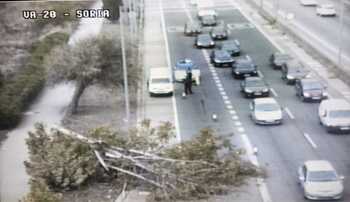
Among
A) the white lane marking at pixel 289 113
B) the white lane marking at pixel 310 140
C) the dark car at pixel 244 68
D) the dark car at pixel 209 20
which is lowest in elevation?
the white lane marking at pixel 289 113

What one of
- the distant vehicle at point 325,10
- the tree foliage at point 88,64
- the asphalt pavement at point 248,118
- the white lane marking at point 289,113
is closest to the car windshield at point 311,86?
the asphalt pavement at point 248,118

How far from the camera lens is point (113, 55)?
11977 mm

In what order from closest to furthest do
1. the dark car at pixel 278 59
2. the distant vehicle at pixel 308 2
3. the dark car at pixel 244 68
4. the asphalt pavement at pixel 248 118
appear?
the asphalt pavement at pixel 248 118 → the dark car at pixel 244 68 → the dark car at pixel 278 59 → the distant vehicle at pixel 308 2

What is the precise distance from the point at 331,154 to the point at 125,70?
2745mm

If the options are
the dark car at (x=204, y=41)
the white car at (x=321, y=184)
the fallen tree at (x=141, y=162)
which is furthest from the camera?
the dark car at (x=204, y=41)

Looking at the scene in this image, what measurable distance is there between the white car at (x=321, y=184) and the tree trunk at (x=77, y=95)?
10.0 ft

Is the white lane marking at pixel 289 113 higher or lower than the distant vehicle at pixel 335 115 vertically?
lower

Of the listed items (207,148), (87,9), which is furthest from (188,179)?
(87,9)

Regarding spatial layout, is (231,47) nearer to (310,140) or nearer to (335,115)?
(335,115)

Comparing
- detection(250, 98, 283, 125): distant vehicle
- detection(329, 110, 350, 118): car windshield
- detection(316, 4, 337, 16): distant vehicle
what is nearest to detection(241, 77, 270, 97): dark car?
detection(250, 98, 283, 125): distant vehicle

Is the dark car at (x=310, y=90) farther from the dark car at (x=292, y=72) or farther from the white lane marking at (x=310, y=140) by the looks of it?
the white lane marking at (x=310, y=140)

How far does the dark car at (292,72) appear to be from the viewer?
41.0 ft

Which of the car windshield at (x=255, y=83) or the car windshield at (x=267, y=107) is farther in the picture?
the car windshield at (x=255, y=83)

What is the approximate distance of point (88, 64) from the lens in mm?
11797
